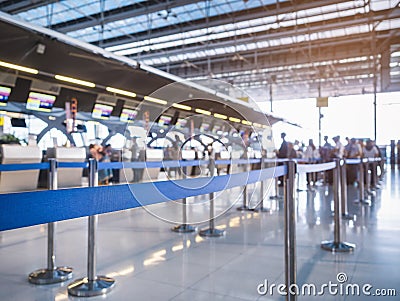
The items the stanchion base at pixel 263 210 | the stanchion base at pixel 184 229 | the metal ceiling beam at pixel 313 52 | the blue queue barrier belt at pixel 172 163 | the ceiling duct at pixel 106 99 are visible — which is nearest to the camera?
the blue queue barrier belt at pixel 172 163

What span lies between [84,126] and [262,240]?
11329mm

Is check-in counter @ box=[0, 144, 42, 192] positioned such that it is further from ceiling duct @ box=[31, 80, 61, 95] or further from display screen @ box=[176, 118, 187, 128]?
display screen @ box=[176, 118, 187, 128]

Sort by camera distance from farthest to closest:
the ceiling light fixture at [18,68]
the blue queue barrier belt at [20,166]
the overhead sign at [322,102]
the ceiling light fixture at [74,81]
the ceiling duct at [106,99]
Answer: the ceiling duct at [106,99]
the overhead sign at [322,102]
the ceiling light fixture at [74,81]
the ceiling light fixture at [18,68]
the blue queue barrier belt at [20,166]

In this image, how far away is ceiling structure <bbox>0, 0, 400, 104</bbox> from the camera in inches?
383

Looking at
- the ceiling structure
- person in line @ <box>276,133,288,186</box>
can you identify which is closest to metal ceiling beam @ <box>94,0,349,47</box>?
the ceiling structure

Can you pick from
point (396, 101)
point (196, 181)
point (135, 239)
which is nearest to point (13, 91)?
point (135, 239)

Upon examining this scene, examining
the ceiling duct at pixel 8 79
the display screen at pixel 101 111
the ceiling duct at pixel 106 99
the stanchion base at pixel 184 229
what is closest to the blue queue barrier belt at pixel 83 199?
the stanchion base at pixel 184 229

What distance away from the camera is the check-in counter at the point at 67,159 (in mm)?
7904

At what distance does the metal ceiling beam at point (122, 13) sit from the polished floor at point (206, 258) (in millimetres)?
6265

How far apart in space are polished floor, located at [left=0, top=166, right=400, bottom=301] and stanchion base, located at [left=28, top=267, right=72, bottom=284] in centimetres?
5

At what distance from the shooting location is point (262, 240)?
3.51 metres

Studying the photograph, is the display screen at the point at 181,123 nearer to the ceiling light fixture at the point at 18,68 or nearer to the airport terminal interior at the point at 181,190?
→ the airport terminal interior at the point at 181,190

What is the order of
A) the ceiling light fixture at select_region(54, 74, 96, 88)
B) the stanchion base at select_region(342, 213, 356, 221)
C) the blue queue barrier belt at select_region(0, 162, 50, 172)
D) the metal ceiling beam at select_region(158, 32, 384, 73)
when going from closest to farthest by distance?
the blue queue barrier belt at select_region(0, 162, 50, 172) < the stanchion base at select_region(342, 213, 356, 221) < the ceiling light fixture at select_region(54, 74, 96, 88) < the metal ceiling beam at select_region(158, 32, 384, 73)

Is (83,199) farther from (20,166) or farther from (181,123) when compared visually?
(20,166)
